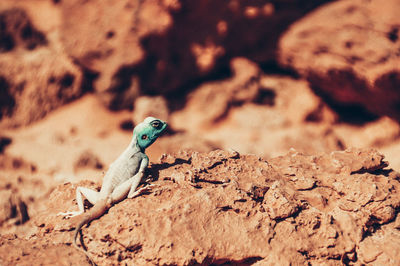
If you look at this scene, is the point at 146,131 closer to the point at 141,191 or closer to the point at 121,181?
the point at 121,181

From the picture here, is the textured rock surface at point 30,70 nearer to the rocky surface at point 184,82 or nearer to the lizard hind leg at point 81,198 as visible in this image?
the rocky surface at point 184,82

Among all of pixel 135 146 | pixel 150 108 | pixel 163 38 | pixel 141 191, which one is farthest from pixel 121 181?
pixel 163 38

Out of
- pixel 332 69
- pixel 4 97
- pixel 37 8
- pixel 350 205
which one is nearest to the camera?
pixel 350 205

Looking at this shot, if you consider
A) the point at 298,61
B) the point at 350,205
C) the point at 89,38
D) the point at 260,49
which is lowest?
the point at 350,205

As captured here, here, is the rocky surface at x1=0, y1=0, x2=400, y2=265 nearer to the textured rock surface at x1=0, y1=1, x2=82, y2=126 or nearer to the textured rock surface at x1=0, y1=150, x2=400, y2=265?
the textured rock surface at x1=0, y1=1, x2=82, y2=126

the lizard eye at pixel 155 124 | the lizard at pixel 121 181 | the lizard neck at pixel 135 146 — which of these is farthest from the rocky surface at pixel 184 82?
the lizard eye at pixel 155 124

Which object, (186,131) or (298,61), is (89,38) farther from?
(298,61)

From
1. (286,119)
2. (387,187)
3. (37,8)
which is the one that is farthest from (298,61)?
(37,8)
